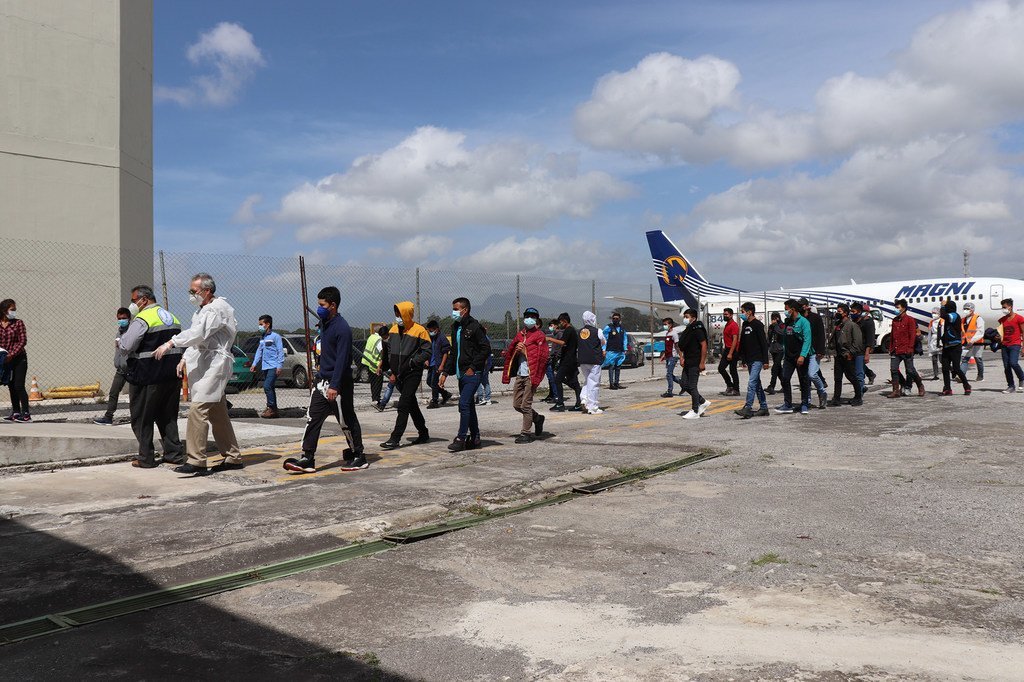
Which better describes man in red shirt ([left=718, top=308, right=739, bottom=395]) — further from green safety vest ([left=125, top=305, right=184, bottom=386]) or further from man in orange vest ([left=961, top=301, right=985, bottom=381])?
green safety vest ([left=125, top=305, right=184, bottom=386])

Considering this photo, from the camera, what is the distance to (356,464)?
8.09 m

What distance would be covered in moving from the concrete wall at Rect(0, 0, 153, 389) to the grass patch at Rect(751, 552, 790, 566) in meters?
14.6

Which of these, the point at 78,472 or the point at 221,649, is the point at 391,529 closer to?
the point at 221,649

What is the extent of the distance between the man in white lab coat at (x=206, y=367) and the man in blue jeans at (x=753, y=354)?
766 cm

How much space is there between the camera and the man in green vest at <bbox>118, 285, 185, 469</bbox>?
804 cm

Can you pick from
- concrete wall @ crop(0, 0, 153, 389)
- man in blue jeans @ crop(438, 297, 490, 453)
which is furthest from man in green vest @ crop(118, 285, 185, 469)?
concrete wall @ crop(0, 0, 153, 389)

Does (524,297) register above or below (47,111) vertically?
below

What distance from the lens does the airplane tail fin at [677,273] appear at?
1757 inches

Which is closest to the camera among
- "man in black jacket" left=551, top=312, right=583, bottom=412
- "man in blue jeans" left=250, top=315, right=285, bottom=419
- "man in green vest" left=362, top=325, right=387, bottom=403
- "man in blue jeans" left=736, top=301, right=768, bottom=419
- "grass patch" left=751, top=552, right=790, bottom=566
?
"grass patch" left=751, top=552, right=790, bottom=566

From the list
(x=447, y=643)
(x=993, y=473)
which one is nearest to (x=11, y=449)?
(x=447, y=643)

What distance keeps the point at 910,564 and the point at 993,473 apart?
11.6 ft

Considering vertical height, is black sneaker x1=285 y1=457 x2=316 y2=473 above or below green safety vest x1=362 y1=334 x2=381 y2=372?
below

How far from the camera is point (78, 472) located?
7902mm

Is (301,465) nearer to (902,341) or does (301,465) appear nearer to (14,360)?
(14,360)
